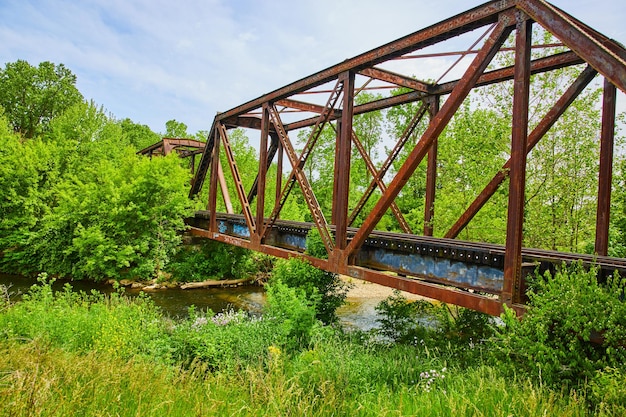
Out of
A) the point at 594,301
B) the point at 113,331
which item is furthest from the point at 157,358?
the point at 594,301

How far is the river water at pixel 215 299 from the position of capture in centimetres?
1364

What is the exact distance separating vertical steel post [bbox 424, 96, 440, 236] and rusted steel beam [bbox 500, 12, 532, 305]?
452 cm

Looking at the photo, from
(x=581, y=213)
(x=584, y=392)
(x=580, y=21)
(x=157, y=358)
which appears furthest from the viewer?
(x=581, y=213)

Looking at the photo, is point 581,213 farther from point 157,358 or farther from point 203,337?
point 157,358

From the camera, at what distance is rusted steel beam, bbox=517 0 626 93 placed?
3.92m

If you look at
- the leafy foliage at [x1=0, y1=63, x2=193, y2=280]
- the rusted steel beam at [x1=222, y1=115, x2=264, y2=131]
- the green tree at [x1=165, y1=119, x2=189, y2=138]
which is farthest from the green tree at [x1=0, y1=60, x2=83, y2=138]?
the rusted steel beam at [x1=222, y1=115, x2=264, y2=131]

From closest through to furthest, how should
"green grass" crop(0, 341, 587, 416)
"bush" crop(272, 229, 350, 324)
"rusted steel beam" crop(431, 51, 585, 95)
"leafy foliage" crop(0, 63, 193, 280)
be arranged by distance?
"green grass" crop(0, 341, 587, 416), "rusted steel beam" crop(431, 51, 585, 95), "bush" crop(272, 229, 350, 324), "leafy foliage" crop(0, 63, 193, 280)

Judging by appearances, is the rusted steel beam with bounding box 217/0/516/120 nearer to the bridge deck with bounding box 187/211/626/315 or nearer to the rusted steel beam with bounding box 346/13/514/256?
the rusted steel beam with bounding box 346/13/514/256

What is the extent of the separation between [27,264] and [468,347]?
1886 centimetres

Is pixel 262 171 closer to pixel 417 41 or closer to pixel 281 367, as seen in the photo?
pixel 417 41

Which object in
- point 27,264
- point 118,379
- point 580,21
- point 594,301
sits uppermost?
point 580,21

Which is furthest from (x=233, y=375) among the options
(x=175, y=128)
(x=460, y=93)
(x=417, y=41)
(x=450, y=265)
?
(x=175, y=128)

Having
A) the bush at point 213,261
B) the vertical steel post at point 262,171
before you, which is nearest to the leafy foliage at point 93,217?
the bush at point 213,261

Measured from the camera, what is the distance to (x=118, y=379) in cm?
373
